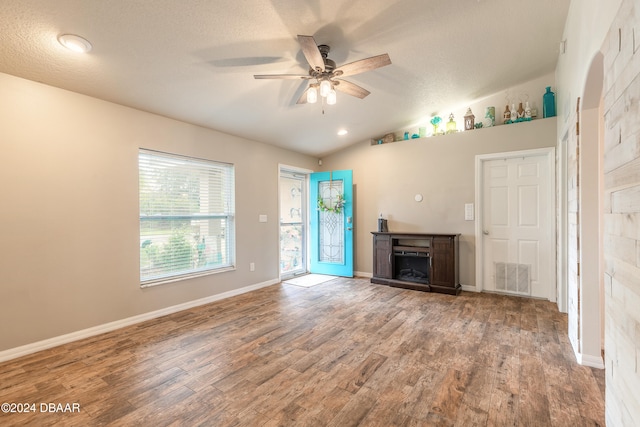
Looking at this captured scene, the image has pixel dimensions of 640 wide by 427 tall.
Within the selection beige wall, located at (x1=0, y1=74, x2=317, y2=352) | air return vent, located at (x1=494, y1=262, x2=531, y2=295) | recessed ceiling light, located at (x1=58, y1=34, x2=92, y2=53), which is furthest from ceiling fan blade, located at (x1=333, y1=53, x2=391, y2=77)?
air return vent, located at (x1=494, y1=262, x2=531, y2=295)

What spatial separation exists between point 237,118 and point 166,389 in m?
3.10

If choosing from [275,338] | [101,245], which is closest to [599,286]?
[275,338]

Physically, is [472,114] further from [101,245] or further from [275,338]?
[101,245]

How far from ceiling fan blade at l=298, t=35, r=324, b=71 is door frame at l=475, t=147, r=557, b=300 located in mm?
3212

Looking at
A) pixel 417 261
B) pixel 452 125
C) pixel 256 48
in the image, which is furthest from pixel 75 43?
pixel 417 261

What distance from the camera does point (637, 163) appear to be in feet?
3.69

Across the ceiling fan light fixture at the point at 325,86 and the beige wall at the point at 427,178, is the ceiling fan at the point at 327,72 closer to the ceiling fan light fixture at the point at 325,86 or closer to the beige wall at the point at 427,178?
the ceiling fan light fixture at the point at 325,86

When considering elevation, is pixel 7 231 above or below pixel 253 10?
below

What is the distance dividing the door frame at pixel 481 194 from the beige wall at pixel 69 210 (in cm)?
425

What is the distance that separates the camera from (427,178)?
4848mm

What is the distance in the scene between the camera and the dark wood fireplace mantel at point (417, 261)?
171 inches

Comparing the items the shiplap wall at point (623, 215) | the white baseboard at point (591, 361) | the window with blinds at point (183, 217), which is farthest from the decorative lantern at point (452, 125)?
the window with blinds at point (183, 217)

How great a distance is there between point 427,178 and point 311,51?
132 inches

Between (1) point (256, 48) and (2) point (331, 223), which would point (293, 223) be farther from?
(1) point (256, 48)
